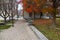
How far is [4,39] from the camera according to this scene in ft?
53.6

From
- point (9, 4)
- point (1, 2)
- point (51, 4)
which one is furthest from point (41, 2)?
point (9, 4)

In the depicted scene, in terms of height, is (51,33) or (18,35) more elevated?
(51,33)

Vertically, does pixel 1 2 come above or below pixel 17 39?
above

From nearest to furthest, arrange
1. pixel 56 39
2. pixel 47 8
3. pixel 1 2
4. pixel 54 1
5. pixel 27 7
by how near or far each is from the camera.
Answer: pixel 56 39, pixel 54 1, pixel 47 8, pixel 1 2, pixel 27 7

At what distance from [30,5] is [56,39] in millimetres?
34373

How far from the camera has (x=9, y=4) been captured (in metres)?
48.1

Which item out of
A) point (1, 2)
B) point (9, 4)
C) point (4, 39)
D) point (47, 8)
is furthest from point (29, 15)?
point (4, 39)

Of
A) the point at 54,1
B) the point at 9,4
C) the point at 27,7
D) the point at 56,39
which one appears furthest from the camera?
the point at 27,7

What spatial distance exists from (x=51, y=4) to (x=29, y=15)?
117 ft

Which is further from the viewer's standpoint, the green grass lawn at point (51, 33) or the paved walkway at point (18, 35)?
the paved walkway at point (18, 35)

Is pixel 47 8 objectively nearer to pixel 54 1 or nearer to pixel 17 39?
pixel 54 1

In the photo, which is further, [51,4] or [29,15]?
[29,15]

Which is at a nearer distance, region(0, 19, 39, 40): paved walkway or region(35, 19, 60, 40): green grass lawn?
region(35, 19, 60, 40): green grass lawn

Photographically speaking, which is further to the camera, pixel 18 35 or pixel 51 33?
pixel 51 33
